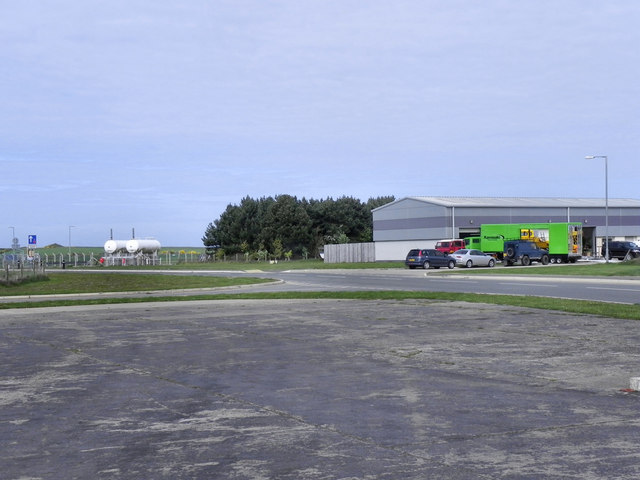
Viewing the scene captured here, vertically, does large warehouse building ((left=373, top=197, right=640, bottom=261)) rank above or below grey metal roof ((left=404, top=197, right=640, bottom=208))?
below

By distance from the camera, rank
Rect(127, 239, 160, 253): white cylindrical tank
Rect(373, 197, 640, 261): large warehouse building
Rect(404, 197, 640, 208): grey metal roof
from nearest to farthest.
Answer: Rect(373, 197, 640, 261): large warehouse building
Rect(404, 197, 640, 208): grey metal roof
Rect(127, 239, 160, 253): white cylindrical tank

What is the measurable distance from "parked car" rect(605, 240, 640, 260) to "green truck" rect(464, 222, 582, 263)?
5.12m

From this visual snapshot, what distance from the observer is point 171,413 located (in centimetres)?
769

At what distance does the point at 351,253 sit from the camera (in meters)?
81.4

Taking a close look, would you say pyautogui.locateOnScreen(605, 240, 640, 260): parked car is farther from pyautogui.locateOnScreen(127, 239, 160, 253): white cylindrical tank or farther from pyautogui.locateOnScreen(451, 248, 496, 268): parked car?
pyautogui.locateOnScreen(127, 239, 160, 253): white cylindrical tank

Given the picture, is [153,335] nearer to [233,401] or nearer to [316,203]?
[233,401]

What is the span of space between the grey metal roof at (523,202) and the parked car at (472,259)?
17.0 metres

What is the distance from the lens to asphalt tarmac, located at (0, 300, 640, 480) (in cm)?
581

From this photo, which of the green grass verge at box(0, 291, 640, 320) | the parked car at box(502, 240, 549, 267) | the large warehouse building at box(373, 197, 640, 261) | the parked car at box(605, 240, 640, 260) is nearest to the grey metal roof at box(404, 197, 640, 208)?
the large warehouse building at box(373, 197, 640, 261)

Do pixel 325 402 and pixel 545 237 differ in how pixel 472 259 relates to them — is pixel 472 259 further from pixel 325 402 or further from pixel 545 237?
pixel 325 402

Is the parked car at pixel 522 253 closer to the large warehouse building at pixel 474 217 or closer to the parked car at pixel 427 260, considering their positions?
the parked car at pixel 427 260

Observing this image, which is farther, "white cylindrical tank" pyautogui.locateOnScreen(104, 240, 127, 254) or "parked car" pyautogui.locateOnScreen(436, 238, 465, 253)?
"white cylindrical tank" pyautogui.locateOnScreen(104, 240, 127, 254)

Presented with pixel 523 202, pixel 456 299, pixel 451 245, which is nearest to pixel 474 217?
pixel 523 202

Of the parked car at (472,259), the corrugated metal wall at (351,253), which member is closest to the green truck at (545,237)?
the parked car at (472,259)
